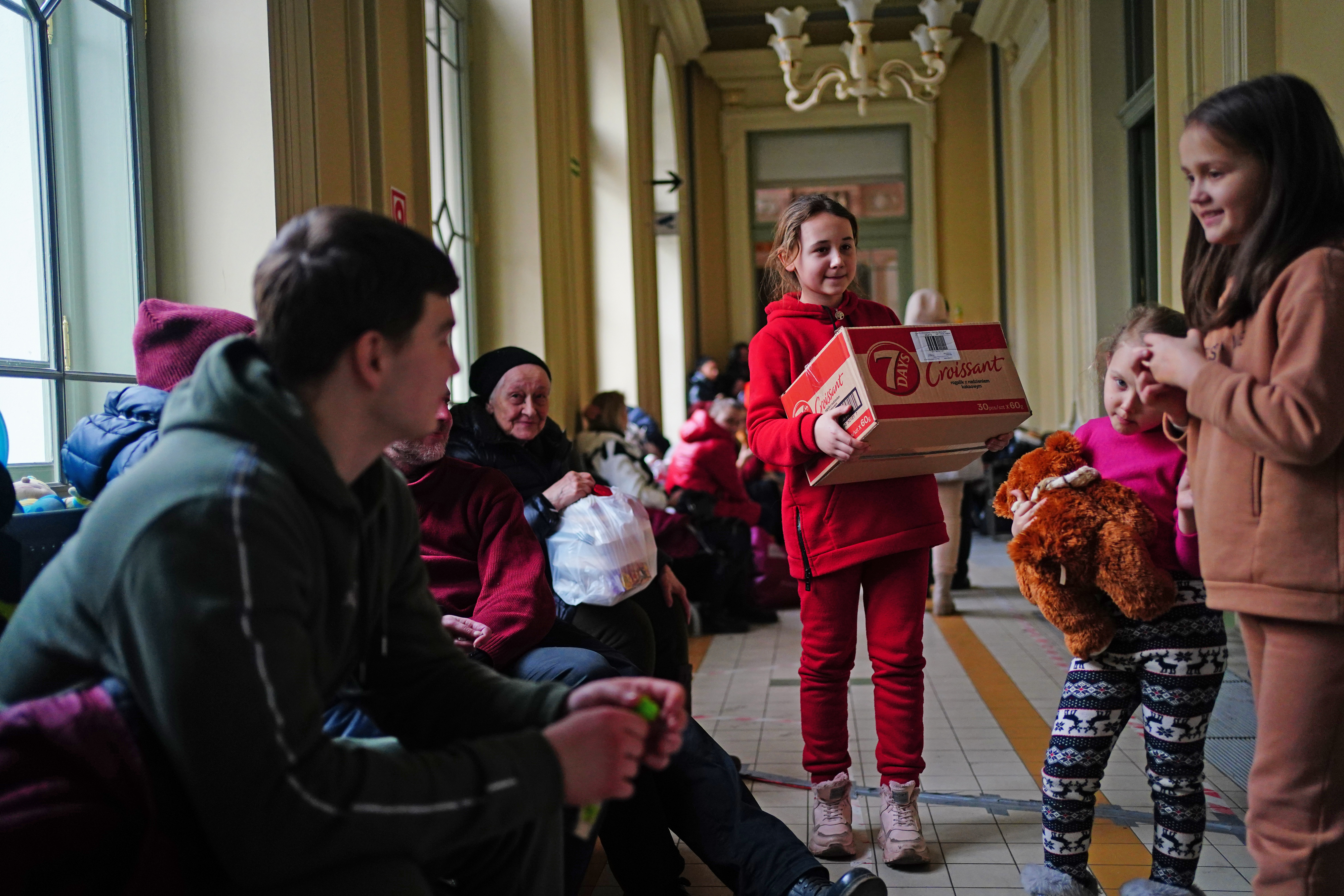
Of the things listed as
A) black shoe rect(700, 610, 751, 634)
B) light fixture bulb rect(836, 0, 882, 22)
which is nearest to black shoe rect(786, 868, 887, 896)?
black shoe rect(700, 610, 751, 634)

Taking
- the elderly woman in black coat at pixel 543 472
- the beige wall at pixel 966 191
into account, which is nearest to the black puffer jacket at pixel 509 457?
the elderly woman in black coat at pixel 543 472

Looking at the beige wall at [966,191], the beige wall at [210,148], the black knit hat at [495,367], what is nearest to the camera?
the beige wall at [210,148]

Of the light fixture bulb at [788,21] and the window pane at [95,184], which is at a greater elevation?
the light fixture bulb at [788,21]

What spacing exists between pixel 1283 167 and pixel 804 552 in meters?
1.29

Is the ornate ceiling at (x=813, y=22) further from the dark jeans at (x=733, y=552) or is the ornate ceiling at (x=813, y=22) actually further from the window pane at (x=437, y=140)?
the dark jeans at (x=733, y=552)

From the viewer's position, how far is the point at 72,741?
1.00 metres

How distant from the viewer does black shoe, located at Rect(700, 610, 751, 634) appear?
5.25 metres

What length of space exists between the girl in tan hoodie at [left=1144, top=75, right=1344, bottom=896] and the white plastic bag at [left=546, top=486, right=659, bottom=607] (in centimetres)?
153

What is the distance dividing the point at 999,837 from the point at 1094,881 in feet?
1.31

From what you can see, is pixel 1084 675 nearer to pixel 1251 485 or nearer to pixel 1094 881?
pixel 1094 881

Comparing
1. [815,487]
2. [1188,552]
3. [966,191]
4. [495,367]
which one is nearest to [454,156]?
[495,367]

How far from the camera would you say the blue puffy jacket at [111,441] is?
192 cm

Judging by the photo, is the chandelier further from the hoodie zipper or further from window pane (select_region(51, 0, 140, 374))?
the hoodie zipper

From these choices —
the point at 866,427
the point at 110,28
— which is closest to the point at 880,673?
the point at 866,427
